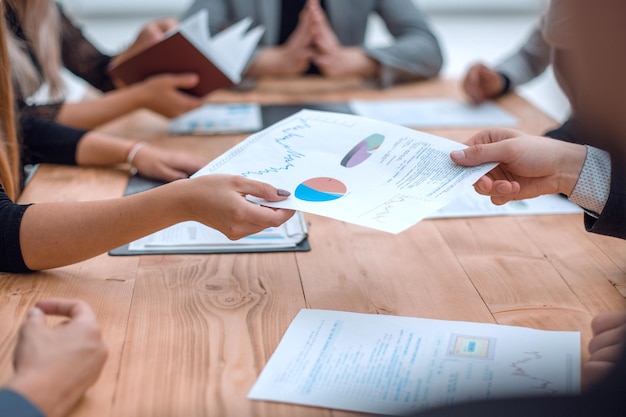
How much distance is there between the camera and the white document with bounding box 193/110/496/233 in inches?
37.4

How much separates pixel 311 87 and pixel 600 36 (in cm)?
128

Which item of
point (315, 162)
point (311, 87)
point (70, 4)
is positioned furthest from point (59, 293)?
point (70, 4)

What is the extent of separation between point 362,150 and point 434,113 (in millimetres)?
759

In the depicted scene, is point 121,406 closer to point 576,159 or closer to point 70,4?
point 576,159

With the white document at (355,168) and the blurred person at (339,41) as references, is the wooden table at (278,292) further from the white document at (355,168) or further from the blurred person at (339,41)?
the blurred person at (339,41)

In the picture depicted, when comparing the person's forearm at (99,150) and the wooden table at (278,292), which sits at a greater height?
the wooden table at (278,292)

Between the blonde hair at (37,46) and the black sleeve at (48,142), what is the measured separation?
0.12 metres

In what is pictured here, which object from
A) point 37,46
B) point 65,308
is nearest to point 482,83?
point 37,46

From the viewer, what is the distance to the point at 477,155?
103 cm

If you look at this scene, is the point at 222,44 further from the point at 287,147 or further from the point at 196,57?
the point at 287,147

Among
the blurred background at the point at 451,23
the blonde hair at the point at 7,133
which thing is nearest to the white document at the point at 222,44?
the blonde hair at the point at 7,133

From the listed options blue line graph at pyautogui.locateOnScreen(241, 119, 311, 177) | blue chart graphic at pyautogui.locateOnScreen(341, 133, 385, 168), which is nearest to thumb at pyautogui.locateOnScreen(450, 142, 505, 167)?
blue chart graphic at pyautogui.locateOnScreen(341, 133, 385, 168)

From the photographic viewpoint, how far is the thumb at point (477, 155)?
1026 millimetres

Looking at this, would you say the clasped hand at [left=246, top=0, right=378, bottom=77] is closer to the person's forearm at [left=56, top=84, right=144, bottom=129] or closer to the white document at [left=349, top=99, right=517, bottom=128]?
the white document at [left=349, top=99, right=517, bottom=128]
